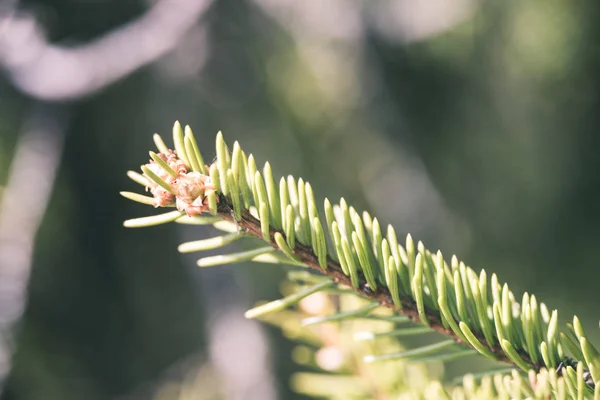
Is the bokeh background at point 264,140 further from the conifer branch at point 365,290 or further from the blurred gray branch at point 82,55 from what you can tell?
the conifer branch at point 365,290

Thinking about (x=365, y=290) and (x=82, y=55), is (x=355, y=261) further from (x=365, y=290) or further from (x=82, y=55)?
(x=82, y=55)

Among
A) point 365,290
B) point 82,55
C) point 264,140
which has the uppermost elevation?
point 82,55

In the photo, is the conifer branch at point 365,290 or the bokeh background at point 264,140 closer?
the conifer branch at point 365,290

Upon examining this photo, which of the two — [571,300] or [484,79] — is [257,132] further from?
[571,300]

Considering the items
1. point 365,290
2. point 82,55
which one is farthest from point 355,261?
point 82,55

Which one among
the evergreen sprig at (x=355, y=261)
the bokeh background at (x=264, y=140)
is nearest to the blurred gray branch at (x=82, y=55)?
the bokeh background at (x=264, y=140)

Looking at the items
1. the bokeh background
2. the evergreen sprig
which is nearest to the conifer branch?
the evergreen sprig

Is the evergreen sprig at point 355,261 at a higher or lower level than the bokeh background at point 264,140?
lower
